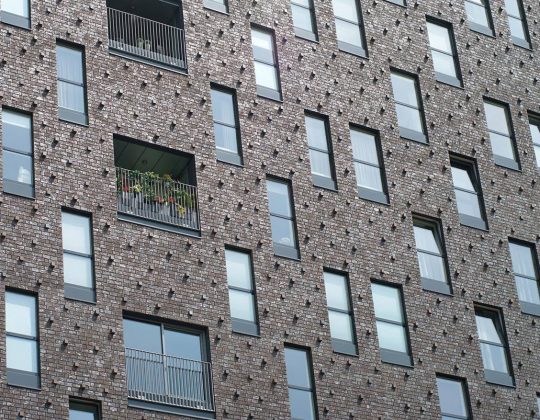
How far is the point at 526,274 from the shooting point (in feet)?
172

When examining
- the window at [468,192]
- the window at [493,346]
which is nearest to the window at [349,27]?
Answer: the window at [468,192]

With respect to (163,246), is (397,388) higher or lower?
lower

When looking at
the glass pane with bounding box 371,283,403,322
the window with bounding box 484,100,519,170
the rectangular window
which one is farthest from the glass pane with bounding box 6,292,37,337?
the window with bounding box 484,100,519,170

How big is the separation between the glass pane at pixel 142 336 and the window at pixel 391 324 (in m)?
7.29

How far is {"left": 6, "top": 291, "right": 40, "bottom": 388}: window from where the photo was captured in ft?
134

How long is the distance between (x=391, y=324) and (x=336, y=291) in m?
2.05

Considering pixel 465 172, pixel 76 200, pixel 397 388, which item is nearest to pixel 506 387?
pixel 397 388

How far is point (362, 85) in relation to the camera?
52.2 m

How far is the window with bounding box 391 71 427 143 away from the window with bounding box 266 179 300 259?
5673 mm

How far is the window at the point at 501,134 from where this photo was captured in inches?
2141

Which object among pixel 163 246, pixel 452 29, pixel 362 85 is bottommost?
pixel 163 246

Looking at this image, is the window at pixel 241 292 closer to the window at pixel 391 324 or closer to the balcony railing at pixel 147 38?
the window at pixel 391 324

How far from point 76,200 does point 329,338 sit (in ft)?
27.8

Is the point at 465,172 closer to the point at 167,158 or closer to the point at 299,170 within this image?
the point at 299,170
